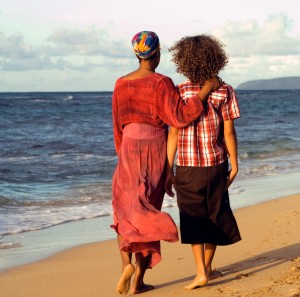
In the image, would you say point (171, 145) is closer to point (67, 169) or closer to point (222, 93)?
point (222, 93)

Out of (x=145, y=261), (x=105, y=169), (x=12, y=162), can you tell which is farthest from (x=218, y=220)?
(x=12, y=162)

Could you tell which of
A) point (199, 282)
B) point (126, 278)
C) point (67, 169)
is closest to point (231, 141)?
point (199, 282)

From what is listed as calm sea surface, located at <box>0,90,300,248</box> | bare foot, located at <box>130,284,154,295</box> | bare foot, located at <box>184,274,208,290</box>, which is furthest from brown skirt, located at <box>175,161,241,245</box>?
calm sea surface, located at <box>0,90,300,248</box>

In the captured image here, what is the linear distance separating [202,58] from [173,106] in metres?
0.36

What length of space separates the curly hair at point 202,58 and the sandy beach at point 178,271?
1.39 m

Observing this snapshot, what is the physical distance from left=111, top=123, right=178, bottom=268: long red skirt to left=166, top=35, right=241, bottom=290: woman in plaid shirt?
10cm

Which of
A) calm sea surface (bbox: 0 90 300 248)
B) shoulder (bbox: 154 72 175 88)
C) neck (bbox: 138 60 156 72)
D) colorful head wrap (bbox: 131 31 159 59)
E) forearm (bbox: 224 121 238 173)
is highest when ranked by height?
colorful head wrap (bbox: 131 31 159 59)

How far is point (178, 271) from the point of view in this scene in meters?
5.54

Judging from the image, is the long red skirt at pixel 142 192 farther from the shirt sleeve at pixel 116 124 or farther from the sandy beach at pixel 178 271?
the sandy beach at pixel 178 271

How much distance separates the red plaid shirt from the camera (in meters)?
4.66

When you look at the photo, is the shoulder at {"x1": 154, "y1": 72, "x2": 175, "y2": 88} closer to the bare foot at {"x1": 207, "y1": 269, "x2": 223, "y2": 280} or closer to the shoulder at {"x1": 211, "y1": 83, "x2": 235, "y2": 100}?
the shoulder at {"x1": 211, "y1": 83, "x2": 235, "y2": 100}

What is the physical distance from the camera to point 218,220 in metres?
4.79

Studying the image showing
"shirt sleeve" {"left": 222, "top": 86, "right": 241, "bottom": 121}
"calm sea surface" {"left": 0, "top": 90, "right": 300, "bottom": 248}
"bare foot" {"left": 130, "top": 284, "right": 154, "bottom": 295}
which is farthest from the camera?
"calm sea surface" {"left": 0, "top": 90, "right": 300, "bottom": 248}

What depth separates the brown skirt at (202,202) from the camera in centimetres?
472
